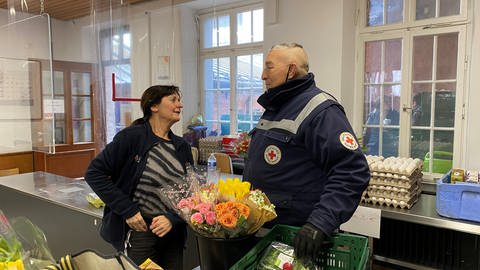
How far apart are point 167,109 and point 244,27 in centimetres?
323

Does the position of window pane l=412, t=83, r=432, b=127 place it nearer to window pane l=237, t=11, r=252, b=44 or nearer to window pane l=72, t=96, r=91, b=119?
window pane l=237, t=11, r=252, b=44

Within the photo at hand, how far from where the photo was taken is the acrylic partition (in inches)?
196

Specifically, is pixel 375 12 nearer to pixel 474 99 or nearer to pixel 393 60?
pixel 393 60

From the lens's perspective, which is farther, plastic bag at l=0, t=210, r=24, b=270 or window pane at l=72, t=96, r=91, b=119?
window pane at l=72, t=96, r=91, b=119

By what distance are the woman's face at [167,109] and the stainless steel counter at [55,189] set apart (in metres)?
0.83

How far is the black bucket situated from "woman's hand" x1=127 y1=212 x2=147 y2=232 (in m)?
0.58

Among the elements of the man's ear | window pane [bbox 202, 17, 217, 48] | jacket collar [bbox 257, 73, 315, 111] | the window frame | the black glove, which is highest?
window pane [bbox 202, 17, 217, 48]

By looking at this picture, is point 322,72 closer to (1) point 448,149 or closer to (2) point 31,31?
(1) point 448,149

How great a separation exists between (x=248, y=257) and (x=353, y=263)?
31 cm

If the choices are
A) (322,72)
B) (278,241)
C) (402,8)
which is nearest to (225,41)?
(322,72)

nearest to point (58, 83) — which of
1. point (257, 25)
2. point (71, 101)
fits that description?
point (71, 101)

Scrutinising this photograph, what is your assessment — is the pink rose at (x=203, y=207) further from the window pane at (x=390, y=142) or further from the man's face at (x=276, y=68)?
the window pane at (x=390, y=142)

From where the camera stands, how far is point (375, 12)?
10.9ft

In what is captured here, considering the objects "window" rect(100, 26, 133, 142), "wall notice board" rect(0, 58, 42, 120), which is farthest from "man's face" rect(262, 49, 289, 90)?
"wall notice board" rect(0, 58, 42, 120)
